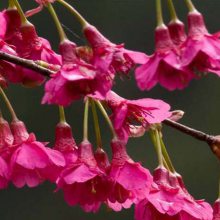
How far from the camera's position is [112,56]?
1188 mm

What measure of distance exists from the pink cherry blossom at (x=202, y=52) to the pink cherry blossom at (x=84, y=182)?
0.65 ft

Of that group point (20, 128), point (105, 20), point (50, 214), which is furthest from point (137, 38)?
point (20, 128)

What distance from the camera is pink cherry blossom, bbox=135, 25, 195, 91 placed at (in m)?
1.18

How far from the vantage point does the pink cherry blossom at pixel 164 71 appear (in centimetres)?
118

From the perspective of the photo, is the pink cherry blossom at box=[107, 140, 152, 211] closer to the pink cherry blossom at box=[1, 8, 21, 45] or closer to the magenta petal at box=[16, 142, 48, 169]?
the magenta petal at box=[16, 142, 48, 169]

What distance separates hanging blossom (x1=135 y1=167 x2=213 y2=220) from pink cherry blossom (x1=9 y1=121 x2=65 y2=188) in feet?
0.38

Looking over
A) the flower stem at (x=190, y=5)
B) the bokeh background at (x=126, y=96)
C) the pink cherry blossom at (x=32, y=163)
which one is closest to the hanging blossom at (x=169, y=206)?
the pink cherry blossom at (x=32, y=163)

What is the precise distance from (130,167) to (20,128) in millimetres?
182

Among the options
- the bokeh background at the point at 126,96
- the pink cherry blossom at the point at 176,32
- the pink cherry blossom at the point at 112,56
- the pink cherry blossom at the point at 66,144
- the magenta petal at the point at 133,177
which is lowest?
the bokeh background at the point at 126,96

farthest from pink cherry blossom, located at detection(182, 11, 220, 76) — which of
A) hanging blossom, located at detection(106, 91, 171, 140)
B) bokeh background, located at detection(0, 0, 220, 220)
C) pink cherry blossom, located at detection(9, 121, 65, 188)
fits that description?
bokeh background, located at detection(0, 0, 220, 220)

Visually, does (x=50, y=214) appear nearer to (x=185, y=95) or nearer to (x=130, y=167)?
(x=185, y=95)

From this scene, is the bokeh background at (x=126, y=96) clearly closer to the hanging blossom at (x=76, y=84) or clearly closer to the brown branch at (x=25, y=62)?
the brown branch at (x=25, y=62)

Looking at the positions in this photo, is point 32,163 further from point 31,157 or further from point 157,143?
point 157,143

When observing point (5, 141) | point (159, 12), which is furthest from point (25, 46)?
point (159, 12)
